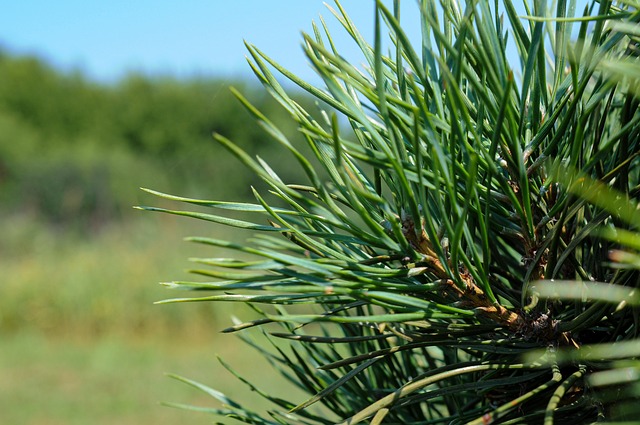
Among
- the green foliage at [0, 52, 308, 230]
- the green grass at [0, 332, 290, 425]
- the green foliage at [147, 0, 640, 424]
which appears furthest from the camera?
the green foliage at [0, 52, 308, 230]

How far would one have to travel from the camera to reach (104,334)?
430cm

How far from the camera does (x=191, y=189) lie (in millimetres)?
7363

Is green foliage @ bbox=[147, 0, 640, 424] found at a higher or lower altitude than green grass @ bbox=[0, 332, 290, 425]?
higher

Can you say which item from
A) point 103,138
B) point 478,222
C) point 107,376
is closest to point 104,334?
point 107,376

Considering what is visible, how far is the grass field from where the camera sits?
317 cm

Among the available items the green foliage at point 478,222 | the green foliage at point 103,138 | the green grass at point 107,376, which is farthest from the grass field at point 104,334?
the green foliage at point 478,222

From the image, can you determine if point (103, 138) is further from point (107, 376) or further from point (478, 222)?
point (478, 222)

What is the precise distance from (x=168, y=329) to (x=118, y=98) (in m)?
5.62

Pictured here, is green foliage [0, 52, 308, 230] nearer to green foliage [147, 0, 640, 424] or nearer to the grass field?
the grass field

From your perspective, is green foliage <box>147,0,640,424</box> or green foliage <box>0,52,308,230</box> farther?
green foliage <box>0,52,308,230</box>

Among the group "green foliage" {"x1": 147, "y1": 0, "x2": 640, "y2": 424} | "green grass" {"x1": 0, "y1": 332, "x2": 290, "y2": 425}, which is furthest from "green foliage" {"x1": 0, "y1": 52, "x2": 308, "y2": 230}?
"green foliage" {"x1": 147, "y1": 0, "x2": 640, "y2": 424}

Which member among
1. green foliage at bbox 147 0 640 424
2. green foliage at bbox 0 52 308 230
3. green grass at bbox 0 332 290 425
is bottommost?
green grass at bbox 0 332 290 425

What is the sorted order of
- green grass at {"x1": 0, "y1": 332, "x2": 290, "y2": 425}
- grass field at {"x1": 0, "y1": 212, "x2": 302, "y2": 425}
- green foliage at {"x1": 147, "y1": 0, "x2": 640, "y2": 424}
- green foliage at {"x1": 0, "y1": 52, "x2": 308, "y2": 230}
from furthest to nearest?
green foliage at {"x1": 0, "y1": 52, "x2": 308, "y2": 230} → grass field at {"x1": 0, "y1": 212, "x2": 302, "y2": 425} → green grass at {"x1": 0, "y1": 332, "x2": 290, "y2": 425} → green foliage at {"x1": 147, "y1": 0, "x2": 640, "y2": 424}

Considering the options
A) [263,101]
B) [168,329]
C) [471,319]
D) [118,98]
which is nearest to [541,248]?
[471,319]
